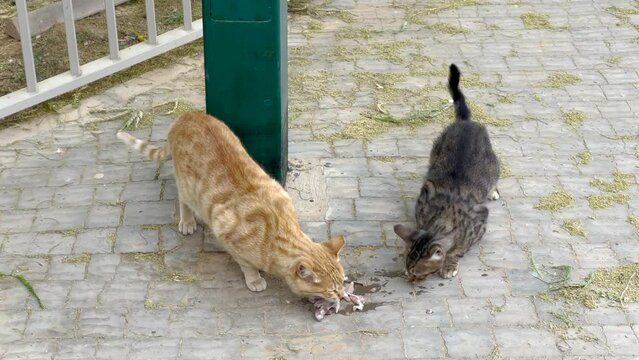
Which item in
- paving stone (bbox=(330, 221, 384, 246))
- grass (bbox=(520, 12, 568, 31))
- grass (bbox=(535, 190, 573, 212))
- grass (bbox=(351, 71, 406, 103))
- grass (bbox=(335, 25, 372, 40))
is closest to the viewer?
paving stone (bbox=(330, 221, 384, 246))

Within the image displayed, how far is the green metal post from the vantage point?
20.4 feet

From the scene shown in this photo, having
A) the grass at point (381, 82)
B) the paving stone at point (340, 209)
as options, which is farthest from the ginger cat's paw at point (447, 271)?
the grass at point (381, 82)

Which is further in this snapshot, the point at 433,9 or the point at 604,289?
the point at 433,9

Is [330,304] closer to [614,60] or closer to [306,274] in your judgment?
[306,274]

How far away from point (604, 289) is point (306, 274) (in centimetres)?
203

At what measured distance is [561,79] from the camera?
28.4ft

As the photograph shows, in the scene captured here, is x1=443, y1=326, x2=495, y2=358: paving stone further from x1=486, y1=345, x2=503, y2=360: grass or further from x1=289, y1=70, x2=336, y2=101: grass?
x1=289, y1=70, x2=336, y2=101: grass

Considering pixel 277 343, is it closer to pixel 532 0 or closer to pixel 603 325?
pixel 603 325

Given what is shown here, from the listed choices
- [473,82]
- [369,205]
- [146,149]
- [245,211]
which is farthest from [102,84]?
[473,82]

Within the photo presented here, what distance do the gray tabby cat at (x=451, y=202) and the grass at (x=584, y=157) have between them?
39.6 inches

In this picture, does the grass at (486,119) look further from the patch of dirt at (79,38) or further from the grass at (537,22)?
the patch of dirt at (79,38)

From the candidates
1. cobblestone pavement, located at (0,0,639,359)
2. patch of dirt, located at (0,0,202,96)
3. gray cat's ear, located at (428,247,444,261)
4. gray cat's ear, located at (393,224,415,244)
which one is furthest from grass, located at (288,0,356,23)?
gray cat's ear, located at (428,247,444,261)

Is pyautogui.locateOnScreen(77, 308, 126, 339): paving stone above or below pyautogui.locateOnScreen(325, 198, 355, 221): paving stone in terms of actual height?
below

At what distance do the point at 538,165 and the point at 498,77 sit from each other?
5.29 feet
